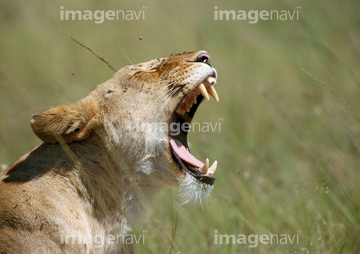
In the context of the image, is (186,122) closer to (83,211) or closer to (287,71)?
(83,211)

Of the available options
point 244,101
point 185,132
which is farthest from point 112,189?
point 244,101

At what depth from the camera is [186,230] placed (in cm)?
460

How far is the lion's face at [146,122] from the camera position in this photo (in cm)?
347

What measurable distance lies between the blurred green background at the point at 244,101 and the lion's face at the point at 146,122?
0.26 m

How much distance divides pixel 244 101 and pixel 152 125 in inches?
197

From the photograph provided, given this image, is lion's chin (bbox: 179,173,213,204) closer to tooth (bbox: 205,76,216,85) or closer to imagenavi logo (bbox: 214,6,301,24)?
tooth (bbox: 205,76,216,85)

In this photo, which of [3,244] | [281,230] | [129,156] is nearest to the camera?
[3,244]

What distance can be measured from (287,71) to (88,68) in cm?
352

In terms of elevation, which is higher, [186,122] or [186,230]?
[186,122]

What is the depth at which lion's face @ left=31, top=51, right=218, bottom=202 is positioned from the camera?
347 centimetres

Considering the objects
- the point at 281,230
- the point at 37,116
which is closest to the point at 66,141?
the point at 37,116

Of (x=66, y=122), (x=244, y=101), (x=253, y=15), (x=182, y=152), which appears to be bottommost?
(x=244, y=101)

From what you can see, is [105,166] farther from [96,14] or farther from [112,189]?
[96,14]

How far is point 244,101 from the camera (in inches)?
332
